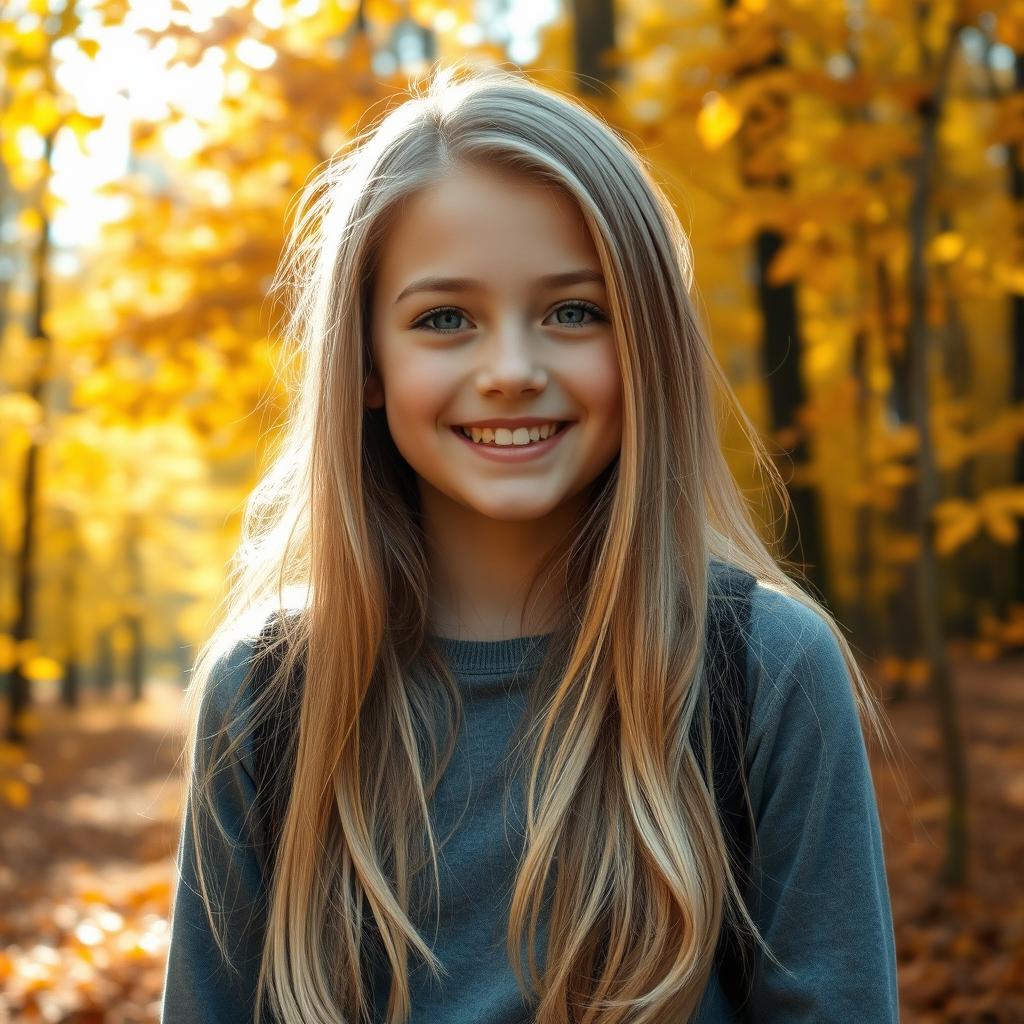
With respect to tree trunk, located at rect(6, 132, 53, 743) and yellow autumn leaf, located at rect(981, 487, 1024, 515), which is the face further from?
tree trunk, located at rect(6, 132, 53, 743)

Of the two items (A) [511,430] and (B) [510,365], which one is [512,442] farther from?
(B) [510,365]

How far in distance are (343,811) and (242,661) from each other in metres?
0.30

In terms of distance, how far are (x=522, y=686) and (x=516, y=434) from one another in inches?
15.8

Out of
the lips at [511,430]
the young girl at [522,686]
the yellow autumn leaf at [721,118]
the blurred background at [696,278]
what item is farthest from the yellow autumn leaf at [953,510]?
the lips at [511,430]

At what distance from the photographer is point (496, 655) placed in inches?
76.5

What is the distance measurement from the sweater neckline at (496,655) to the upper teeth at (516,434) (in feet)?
1.06

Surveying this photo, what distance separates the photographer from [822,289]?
4723mm

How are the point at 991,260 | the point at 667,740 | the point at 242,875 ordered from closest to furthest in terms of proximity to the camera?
the point at 667,740, the point at 242,875, the point at 991,260

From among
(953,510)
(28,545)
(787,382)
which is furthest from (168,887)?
(28,545)

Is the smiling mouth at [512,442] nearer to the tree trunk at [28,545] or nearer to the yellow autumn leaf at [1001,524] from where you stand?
the yellow autumn leaf at [1001,524]

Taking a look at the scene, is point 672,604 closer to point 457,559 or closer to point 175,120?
point 457,559

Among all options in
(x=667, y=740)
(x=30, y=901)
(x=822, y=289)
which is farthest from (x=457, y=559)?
(x=30, y=901)

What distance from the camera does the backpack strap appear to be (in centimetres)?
176

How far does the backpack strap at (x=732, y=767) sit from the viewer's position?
1.76 meters
